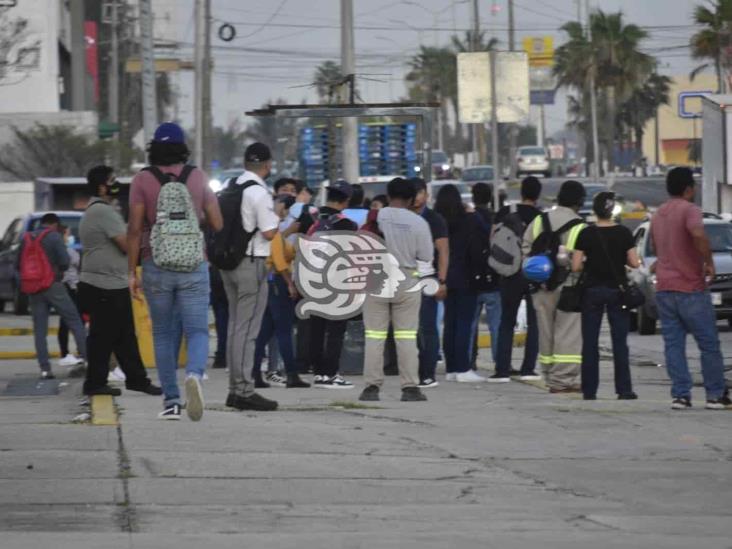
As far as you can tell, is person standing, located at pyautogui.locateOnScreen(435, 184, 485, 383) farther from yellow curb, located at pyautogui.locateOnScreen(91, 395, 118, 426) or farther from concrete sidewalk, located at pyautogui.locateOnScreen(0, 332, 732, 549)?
yellow curb, located at pyautogui.locateOnScreen(91, 395, 118, 426)

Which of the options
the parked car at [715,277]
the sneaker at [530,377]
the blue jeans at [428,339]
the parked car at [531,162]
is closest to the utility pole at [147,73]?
the parked car at [715,277]

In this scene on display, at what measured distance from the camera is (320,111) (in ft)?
73.2

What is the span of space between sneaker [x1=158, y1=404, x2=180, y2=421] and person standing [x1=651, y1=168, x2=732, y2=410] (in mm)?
3986

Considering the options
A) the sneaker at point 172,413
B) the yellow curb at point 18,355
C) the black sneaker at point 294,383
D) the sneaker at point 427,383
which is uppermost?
the sneaker at point 172,413

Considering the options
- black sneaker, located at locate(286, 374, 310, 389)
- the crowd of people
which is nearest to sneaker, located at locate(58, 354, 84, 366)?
the crowd of people

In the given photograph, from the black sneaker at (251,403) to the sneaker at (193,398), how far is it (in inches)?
45.5

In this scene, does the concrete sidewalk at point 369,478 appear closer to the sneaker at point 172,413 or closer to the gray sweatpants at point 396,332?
the sneaker at point 172,413

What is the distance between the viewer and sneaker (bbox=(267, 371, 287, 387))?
16.8 metres

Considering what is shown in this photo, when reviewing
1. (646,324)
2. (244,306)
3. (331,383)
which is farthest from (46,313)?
(646,324)

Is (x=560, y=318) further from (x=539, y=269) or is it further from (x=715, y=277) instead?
(x=715, y=277)

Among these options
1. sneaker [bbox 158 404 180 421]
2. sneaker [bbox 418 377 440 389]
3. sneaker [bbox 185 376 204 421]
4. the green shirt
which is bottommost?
sneaker [bbox 418 377 440 389]

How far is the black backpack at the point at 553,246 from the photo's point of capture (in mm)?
15344

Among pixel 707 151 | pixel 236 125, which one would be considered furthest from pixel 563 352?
pixel 236 125

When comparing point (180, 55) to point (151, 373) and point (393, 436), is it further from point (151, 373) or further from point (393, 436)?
point (393, 436)
